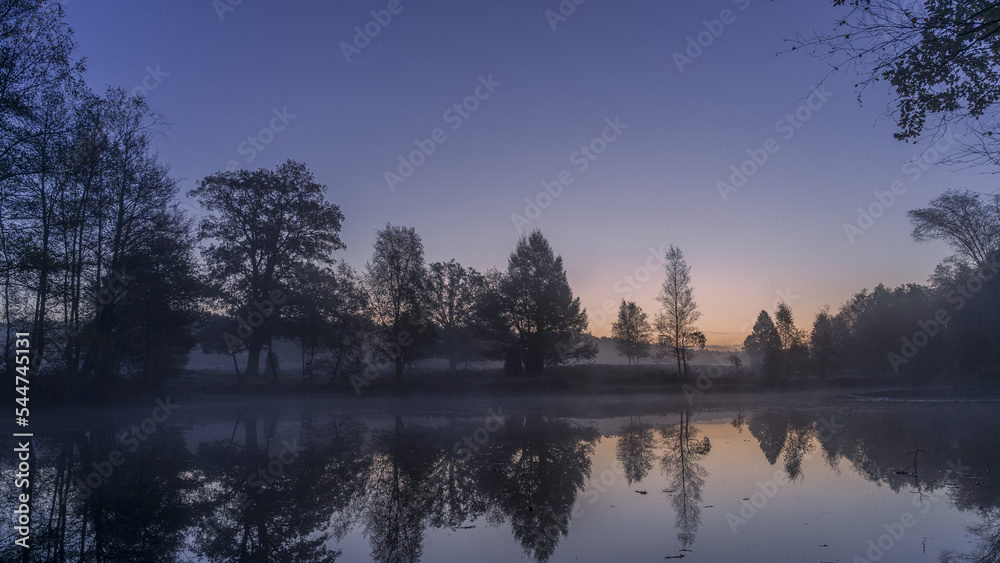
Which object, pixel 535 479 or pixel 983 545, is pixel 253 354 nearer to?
pixel 535 479

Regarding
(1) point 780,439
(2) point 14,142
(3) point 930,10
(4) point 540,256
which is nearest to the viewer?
(3) point 930,10

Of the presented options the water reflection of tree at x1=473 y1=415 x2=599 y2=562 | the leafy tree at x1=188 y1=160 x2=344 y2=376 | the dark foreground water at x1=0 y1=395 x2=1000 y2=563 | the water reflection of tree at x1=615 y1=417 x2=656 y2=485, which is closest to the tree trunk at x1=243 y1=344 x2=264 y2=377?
the leafy tree at x1=188 y1=160 x2=344 y2=376

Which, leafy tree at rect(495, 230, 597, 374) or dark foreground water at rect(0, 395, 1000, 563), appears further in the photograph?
leafy tree at rect(495, 230, 597, 374)

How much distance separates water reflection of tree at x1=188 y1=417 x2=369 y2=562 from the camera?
656 centimetres

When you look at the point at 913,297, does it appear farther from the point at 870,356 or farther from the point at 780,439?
the point at 780,439

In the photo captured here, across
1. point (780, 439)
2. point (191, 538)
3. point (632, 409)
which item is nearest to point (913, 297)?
point (632, 409)

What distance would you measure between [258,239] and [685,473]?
3099 cm

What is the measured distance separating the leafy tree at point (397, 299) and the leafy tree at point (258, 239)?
4.04m

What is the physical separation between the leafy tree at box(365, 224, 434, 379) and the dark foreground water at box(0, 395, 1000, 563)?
1802 centimetres

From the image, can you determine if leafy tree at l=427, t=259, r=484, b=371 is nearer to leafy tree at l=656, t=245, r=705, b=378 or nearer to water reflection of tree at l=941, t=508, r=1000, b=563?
leafy tree at l=656, t=245, r=705, b=378

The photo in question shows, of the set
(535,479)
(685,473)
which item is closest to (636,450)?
(685,473)

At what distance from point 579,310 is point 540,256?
693 cm

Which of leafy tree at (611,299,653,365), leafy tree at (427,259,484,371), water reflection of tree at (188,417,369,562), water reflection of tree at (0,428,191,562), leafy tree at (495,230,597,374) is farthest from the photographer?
leafy tree at (611,299,653,365)

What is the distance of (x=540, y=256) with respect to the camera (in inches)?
1754
